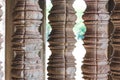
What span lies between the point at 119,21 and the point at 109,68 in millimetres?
174

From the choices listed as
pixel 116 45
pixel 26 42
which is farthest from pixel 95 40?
pixel 26 42

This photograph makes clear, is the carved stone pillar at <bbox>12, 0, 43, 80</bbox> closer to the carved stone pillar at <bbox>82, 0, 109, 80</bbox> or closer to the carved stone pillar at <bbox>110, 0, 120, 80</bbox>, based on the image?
the carved stone pillar at <bbox>82, 0, 109, 80</bbox>

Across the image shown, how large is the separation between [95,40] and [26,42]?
0.24 metres

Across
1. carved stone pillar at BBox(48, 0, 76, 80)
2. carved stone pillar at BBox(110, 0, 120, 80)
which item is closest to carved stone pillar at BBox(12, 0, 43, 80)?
carved stone pillar at BBox(48, 0, 76, 80)

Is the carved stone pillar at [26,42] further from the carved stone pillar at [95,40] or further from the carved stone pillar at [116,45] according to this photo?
the carved stone pillar at [116,45]

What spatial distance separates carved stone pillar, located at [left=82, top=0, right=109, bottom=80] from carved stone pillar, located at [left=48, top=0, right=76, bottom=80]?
0.18ft

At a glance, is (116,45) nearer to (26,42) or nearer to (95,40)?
(95,40)

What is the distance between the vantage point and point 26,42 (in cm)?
117

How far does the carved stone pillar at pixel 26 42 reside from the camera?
1.17 meters

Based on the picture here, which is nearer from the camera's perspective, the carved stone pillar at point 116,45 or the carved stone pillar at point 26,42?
the carved stone pillar at point 26,42

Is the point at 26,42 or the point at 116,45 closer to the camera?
the point at 26,42

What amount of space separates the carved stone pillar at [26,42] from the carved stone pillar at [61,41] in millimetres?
85

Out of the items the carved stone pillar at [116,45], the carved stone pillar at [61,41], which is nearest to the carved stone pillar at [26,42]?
the carved stone pillar at [61,41]

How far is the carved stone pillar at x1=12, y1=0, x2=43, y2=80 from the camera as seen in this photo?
3.85 feet
